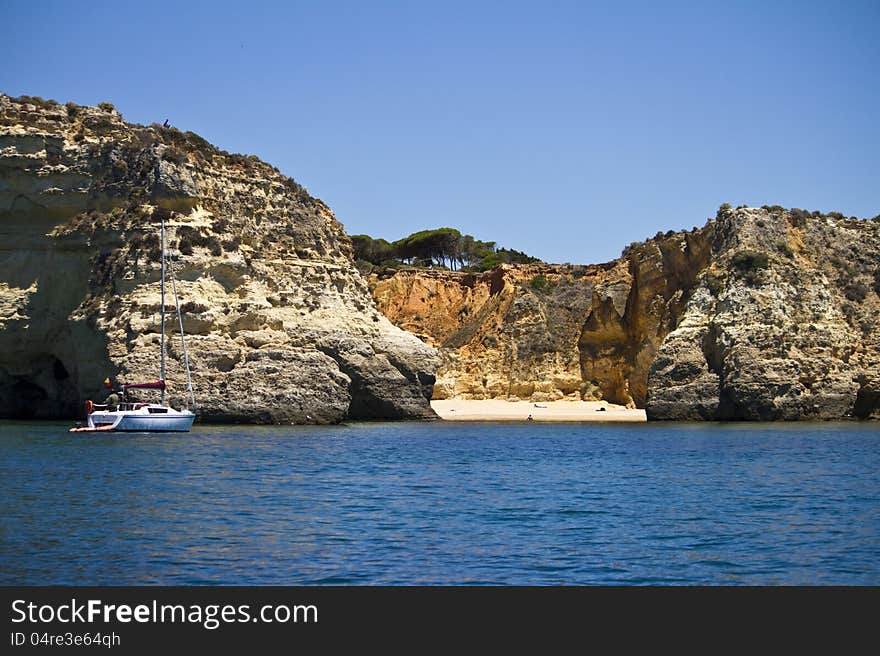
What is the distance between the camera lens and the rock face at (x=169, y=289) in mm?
42375

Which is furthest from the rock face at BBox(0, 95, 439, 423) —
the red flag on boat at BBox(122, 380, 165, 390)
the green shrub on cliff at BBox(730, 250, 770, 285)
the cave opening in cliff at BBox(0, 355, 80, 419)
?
the green shrub on cliff at BBox(730, 250, 770, 285)

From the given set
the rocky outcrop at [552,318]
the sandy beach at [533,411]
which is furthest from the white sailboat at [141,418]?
the rocky outcrop at [552,318]

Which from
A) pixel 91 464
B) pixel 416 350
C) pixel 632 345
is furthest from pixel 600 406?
pixel 91 464

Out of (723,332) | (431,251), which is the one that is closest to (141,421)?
(723,332)

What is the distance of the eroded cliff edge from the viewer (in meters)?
50.4

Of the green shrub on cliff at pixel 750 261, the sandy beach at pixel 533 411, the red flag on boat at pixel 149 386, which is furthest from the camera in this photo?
the sandy beach at pixel 533 411

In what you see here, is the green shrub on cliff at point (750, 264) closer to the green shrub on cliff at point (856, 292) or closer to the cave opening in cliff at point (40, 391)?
the green shrub on cliff at point (856, 292)

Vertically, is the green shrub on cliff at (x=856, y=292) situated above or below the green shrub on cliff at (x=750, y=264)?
below

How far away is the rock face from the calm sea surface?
659 cm

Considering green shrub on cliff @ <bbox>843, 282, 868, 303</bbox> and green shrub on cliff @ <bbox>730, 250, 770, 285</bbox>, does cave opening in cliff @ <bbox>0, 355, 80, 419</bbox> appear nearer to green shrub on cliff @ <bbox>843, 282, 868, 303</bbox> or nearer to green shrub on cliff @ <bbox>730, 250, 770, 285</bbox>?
green shrub on cliff @ <bbox>730, 250, 770, 285</bbox>

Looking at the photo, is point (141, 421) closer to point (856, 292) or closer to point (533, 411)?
point (533, 411)

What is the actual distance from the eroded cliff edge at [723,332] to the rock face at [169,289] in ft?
46.1

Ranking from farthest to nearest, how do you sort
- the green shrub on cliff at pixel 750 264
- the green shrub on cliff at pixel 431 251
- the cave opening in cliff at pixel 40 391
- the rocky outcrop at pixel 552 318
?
the green shrub on cliff at pixel 431 251 < the rocky outcrop at pixel 552 318 < the green shrub on cliff at pixel 750 264 < the cave opening in cliff at pixel 40 391

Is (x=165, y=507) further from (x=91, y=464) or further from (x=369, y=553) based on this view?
(x=91, y=464)
